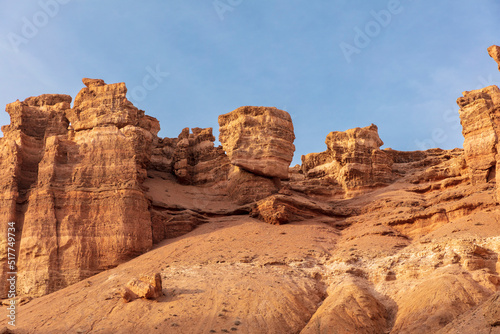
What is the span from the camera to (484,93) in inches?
1692

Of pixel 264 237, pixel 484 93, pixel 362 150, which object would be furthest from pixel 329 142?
pixel 264 237

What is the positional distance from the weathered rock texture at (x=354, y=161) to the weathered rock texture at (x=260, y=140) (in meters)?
6.00

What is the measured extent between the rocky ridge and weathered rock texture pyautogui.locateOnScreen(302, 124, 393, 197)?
5.1 inches

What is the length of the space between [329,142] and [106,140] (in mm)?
19391

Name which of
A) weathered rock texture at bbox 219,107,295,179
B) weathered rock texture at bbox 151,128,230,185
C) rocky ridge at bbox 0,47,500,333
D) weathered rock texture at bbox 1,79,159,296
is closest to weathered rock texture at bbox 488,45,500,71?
rocky ridge at bbox 0,47,500,333

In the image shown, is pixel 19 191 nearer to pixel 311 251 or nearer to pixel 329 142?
pixel 311 251

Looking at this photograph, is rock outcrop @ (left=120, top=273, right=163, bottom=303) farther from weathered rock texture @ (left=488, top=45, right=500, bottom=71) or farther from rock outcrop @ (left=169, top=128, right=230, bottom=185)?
weathered rock texture @ (left=488, top=45, right=500, bottom=71)

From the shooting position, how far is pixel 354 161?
47.6 meters

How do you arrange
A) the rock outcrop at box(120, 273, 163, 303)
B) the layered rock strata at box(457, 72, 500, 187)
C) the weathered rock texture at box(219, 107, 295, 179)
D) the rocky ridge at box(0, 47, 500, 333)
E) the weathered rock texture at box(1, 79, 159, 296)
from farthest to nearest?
the weathered rock texture at box(219, 107, 295, 179)
the layered rock strata at box(457, 72, 500, 187)
the weathered rock texture at box(1, 79, 159, 296)
the rock outcrop at box(120, 273, 163, 303)
the rocky ridge at box(0, 47, 500, 333)

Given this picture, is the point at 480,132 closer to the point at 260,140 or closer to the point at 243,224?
the point at 260,140

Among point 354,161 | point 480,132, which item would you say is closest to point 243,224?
point 354,161

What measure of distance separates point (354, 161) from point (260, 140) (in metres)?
8.87

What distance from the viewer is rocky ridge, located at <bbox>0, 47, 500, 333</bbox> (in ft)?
85.7

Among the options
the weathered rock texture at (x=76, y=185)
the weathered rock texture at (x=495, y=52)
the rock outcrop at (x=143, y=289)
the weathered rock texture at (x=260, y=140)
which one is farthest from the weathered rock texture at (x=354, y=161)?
the rock outcrop at (x=143, y=289)
